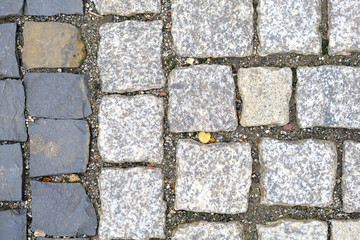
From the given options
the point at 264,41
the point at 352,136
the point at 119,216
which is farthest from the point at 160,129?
the point at 352,136

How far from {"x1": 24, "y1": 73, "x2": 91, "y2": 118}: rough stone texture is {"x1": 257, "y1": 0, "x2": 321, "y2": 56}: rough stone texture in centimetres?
123

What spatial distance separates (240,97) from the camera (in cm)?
224

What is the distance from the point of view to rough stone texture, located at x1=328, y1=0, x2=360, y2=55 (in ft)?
7.13

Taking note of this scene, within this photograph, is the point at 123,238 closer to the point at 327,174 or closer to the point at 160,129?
the point at 160,129

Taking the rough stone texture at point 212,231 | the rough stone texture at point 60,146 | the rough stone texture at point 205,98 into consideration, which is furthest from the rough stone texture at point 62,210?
the rough stone texture at point 205,98

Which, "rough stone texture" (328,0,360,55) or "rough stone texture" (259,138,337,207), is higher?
"rough stone texture" (328,0,360,55)

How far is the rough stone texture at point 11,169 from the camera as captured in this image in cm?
230

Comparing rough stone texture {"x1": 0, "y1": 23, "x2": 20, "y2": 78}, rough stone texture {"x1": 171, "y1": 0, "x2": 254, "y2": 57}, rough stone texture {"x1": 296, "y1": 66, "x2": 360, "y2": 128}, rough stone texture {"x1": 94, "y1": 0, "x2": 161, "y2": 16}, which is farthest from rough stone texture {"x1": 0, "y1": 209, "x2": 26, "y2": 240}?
rough stone texture {"x1": 296, "y1": 66, "x2": 360, "y2": 128}

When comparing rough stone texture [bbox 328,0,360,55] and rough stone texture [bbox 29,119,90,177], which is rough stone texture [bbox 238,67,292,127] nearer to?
rough stone texture [bbox 328,0,360,55]

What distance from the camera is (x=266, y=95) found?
2.19m

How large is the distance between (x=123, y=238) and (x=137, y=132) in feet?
2.30

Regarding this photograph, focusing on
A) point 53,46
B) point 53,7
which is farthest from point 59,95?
point 53,7

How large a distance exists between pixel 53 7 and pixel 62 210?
135 centimetres

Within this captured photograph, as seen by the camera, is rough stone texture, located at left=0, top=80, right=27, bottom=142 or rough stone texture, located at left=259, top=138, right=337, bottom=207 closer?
rough stone texture, located at left=259, top=138, right=337, bottom=207
